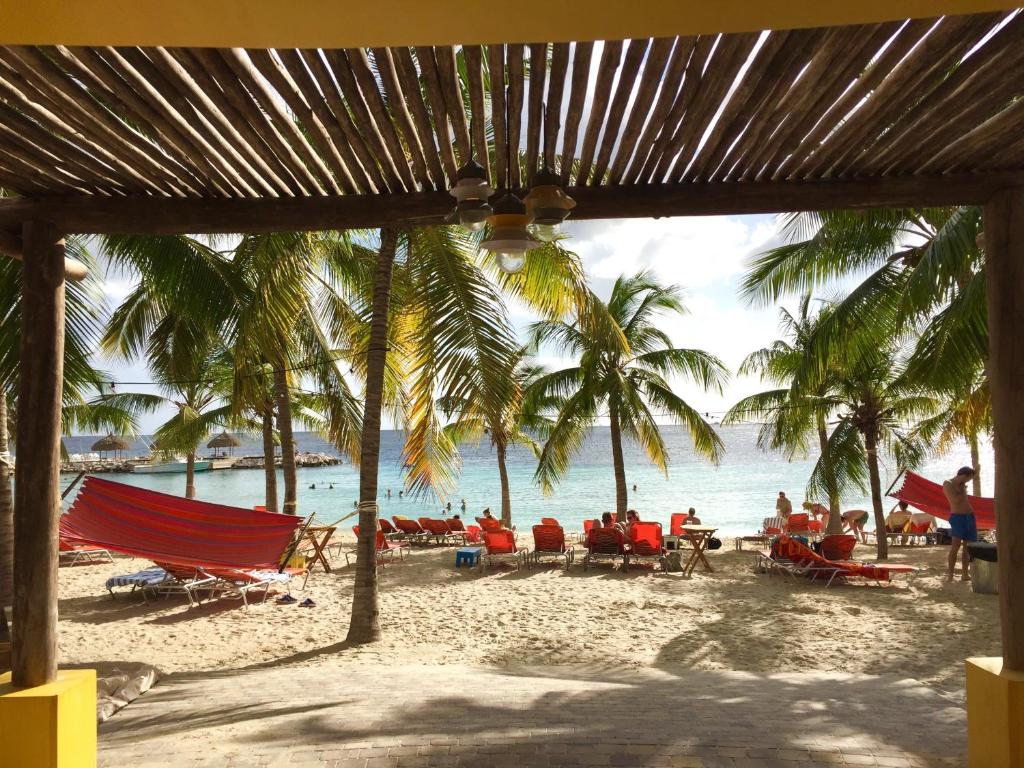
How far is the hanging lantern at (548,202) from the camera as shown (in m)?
2.93

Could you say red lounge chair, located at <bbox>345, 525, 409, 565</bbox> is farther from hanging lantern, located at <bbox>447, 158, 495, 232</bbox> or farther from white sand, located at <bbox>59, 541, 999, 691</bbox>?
hanging lantern, located at <bbox>447, 158, 495, 232</bbox>

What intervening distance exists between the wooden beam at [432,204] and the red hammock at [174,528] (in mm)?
5155

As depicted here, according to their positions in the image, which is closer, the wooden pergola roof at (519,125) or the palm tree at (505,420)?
the wooden pergola roof at (519,125)

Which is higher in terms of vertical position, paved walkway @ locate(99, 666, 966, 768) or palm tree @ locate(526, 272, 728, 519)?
palm tree @ locate(526, 272, 728, 519)

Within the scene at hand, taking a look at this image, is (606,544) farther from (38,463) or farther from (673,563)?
(38,463)

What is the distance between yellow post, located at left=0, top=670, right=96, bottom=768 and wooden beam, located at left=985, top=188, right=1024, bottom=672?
429 centimetres

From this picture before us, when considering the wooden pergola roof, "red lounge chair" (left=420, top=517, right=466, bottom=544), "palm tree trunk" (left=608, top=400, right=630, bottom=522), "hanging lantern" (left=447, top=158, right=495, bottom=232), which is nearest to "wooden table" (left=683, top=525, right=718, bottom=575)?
"palm tree trunk" (left=608, top=400, right=630, bottom=522)

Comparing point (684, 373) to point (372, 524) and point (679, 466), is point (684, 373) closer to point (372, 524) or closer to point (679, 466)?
point (372, 524)

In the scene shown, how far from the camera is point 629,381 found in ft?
48.3

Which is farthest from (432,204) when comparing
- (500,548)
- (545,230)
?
(500,548)

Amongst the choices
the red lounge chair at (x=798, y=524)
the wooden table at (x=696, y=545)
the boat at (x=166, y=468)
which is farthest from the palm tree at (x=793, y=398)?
the boat at (x=166, y=468)

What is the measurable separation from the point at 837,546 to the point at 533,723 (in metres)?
7.97

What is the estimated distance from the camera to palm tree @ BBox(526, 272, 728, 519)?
14.1 metres

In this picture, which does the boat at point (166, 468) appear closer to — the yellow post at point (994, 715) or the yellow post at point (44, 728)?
the yellow post at point (44, 728)
